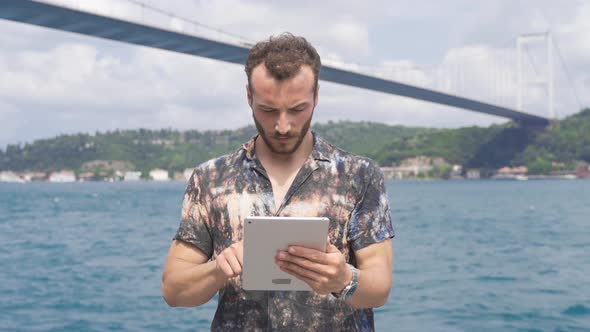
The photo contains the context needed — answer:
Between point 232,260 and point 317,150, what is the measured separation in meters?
0.38

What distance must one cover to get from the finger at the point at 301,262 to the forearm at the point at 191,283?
18cm

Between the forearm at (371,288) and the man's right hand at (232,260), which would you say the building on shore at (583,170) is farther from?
the man's right hand at (232,260)

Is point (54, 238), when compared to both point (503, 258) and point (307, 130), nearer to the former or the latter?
point (503, 258)

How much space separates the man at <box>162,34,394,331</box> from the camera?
167 cm

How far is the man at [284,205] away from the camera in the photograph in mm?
1674

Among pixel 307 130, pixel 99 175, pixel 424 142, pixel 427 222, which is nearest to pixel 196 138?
pixel 99 175

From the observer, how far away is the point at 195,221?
1.78 m

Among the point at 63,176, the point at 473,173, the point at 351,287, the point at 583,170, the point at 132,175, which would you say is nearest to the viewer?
the point at 351,287

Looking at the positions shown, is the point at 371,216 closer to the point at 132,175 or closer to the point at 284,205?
the point at 284,205

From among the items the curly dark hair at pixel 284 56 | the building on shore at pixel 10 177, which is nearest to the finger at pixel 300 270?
the curly dark hair at pixel 284 56

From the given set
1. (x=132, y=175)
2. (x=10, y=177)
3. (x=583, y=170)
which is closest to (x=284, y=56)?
(x=583, y=170)

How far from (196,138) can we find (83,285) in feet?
297

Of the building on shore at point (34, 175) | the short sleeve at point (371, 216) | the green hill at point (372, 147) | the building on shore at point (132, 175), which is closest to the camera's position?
the short sleeve at point (371, 216)

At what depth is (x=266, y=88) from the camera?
5.45 feet
